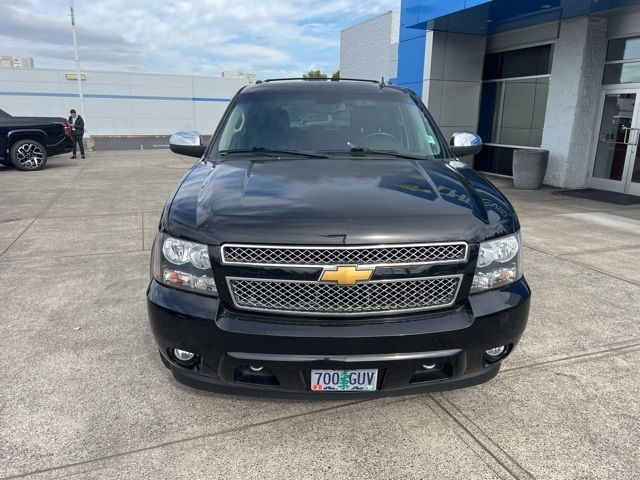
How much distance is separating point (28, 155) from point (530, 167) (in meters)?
13.6

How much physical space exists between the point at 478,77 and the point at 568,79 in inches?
128

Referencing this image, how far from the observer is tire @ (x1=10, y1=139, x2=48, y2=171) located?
13281 millimetres

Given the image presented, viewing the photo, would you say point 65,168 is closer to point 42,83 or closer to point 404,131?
point 404,131

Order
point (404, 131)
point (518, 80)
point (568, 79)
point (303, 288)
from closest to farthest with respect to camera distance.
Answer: point (303, 288) → point (404, 131) → point (568, 79) → point (518, 80)

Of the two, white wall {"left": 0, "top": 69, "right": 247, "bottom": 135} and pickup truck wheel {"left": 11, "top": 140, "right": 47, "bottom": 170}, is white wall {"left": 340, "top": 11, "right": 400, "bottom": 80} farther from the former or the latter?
pickup truck wheel {"left": 11, "top": 140, "right": 47, "bottom": 170}

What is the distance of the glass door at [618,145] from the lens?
10.2m

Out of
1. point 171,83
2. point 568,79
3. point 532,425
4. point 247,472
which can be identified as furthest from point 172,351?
point 171,83

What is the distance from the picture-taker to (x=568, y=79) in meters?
10.9

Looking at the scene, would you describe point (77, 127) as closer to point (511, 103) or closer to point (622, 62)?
point (511, 103)

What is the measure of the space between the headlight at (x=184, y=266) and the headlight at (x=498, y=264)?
130 cm

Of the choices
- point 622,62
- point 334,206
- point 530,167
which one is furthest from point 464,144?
point 622,62

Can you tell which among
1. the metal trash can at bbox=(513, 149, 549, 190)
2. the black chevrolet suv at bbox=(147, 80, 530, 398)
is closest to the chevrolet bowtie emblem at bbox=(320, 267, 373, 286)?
the black chevrolet suv at bbox=(147, 80, 530, 398)

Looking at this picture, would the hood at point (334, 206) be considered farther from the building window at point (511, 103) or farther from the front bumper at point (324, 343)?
the building window at point (511, 103)

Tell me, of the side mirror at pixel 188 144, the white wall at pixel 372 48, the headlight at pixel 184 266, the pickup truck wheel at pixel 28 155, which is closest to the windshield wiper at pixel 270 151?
the side mirror at pixel 188 144
